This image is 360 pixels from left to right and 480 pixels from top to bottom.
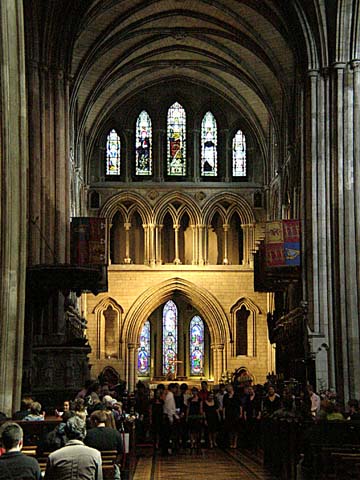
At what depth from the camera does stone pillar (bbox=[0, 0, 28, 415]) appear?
1515 cm

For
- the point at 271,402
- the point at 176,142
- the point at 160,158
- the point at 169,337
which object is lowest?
the point at 271,402

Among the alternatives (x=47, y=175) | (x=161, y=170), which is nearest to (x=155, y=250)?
(x=161, y=170)

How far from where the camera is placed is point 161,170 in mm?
42938

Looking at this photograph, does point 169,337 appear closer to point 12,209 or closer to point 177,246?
point 177,246

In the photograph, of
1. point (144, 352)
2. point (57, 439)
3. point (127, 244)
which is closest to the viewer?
point (57, 439)

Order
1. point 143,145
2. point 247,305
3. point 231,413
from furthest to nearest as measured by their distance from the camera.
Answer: point 143,145 → point 247,305 → point 231,413

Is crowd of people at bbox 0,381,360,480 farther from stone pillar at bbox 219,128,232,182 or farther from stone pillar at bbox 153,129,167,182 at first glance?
stone pillar at bbox 219,128,232,182

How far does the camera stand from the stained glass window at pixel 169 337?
43906 millimetres

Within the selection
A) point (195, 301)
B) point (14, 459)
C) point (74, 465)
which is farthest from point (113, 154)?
point (14, 459)

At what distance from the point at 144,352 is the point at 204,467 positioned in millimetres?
25353

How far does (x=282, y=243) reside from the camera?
29.1 meters

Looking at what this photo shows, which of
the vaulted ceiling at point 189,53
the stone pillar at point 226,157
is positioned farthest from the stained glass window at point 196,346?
the vaulted ceiling at point 189,53

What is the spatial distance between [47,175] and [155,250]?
1469 centimetres

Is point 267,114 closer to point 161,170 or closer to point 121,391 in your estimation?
point 161,170
